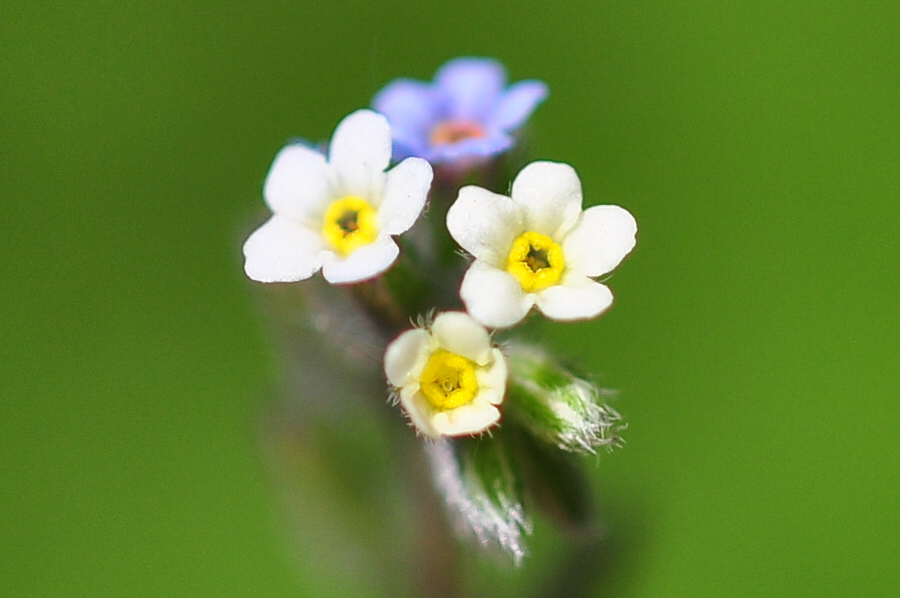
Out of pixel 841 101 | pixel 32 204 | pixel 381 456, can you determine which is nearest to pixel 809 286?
pixel 841 101

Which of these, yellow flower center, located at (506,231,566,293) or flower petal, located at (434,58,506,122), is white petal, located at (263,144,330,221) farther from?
flower petal, located at (434,58,506,122)

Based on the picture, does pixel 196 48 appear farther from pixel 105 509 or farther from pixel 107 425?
pixel 105 509

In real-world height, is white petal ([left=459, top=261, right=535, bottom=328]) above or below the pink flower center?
below

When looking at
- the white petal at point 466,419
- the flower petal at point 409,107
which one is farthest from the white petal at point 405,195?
the flower petal at point 409,107

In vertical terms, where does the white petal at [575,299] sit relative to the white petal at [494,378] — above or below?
above

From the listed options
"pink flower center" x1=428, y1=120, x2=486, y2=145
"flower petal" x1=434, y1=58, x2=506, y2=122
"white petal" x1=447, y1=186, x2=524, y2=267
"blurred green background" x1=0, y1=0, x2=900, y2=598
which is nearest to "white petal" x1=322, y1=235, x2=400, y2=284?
"white petal" x1=447, y1=186, x2=524, y2=267

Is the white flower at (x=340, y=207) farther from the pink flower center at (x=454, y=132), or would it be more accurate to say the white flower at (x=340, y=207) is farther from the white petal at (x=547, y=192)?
the pink flower center at (x=454, y=132)

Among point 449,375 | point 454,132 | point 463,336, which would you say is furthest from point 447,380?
point 454,132
